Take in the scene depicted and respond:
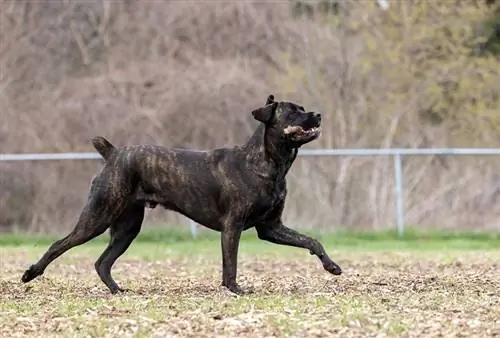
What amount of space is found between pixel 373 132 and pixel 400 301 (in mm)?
13857

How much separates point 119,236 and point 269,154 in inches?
63.3

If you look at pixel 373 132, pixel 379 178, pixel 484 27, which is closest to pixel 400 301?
pixel 379 178

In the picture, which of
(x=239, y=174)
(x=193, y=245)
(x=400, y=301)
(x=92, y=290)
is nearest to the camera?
(x=400, y=301)

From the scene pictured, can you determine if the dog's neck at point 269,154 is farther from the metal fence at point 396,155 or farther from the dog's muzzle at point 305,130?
the metal fence at point 396,155

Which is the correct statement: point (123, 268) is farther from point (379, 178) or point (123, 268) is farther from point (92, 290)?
point (379, 178)

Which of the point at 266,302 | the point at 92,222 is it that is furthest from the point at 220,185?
the point at 266,302

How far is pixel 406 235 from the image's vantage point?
18.5 metres

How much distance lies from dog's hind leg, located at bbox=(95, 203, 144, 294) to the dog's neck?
3.77ft

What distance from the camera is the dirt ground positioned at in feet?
24.3

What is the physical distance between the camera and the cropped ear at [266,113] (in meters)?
9.93

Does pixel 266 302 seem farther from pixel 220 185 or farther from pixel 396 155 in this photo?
pixel 396 155

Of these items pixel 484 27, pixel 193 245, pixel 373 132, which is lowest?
pixel 193 245

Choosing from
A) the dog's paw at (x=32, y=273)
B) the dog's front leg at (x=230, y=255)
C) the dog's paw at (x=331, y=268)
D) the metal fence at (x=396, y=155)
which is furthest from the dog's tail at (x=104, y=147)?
the metal fence at (x=396, y=155)

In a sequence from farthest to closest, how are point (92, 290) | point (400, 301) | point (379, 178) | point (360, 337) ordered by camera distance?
point (379, 178)
point (92, 290)
point (400, 301)
point (360, 337)
